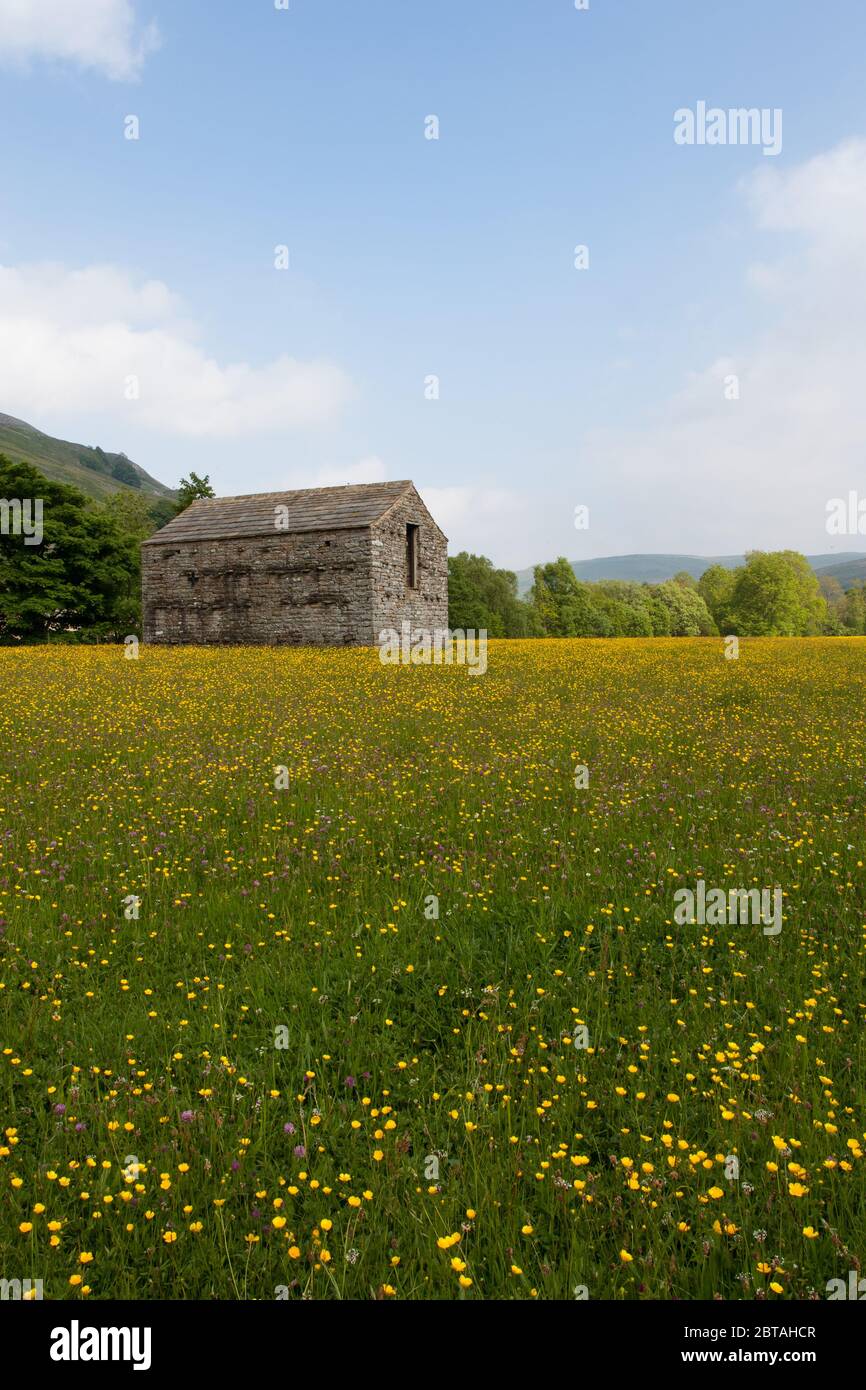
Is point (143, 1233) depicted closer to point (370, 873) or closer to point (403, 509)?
point (370, 873)

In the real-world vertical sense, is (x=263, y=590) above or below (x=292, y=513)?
below

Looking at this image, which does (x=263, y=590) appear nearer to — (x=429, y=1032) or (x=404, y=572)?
(x=404, y=572)

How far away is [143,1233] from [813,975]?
468 cm

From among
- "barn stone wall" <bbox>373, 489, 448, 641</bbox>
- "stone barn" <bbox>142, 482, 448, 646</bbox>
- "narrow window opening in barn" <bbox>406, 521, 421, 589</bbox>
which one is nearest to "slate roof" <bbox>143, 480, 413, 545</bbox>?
"stone barn" <bbox>142, 482, 448, 646</bbox>

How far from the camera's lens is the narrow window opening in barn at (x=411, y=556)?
41219 mm

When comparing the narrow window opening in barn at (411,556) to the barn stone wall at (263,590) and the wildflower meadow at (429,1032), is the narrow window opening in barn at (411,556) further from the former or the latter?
the wildflower meadow at (429,1032)

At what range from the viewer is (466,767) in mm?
11102

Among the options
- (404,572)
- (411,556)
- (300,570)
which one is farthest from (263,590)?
(411,556)

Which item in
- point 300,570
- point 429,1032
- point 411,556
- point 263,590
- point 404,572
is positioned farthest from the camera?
point 411,556

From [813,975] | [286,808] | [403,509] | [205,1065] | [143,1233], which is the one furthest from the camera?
[403,509]

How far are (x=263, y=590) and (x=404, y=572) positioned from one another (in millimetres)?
8286

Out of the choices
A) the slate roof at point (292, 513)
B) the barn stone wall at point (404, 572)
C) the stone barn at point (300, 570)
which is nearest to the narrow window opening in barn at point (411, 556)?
the stone barn at point (300, 570)

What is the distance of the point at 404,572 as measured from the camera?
134 feet
